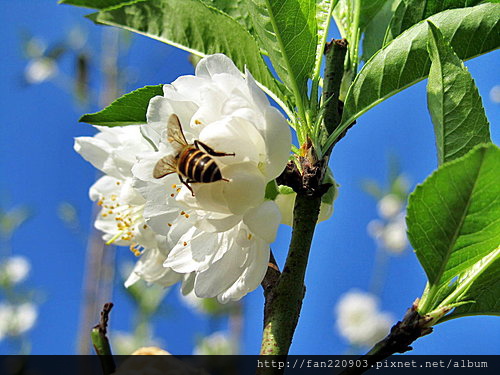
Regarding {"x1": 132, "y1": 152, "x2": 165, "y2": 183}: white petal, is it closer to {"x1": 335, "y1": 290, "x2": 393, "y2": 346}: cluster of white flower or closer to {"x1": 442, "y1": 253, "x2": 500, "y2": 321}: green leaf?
{"x1": 442, "y1": 253, "x2": 500, "y2": 321}: green leaf

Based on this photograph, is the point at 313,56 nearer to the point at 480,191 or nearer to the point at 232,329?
the point at 480,191

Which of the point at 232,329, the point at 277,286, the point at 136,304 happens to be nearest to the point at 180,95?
the point at 277,286

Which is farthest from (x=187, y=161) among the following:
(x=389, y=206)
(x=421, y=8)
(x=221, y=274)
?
(x=389, y=206)

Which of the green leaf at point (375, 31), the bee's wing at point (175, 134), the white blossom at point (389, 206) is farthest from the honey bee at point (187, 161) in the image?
the white blossom at point (389, 206)

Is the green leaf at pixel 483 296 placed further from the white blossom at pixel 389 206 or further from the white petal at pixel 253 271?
the white blossom at pixel 389 206

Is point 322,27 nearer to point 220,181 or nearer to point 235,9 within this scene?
point 235,9

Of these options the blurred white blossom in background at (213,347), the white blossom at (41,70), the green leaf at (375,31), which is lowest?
the blurred white blossom in background at (213,347)

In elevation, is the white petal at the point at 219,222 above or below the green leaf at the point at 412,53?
below
